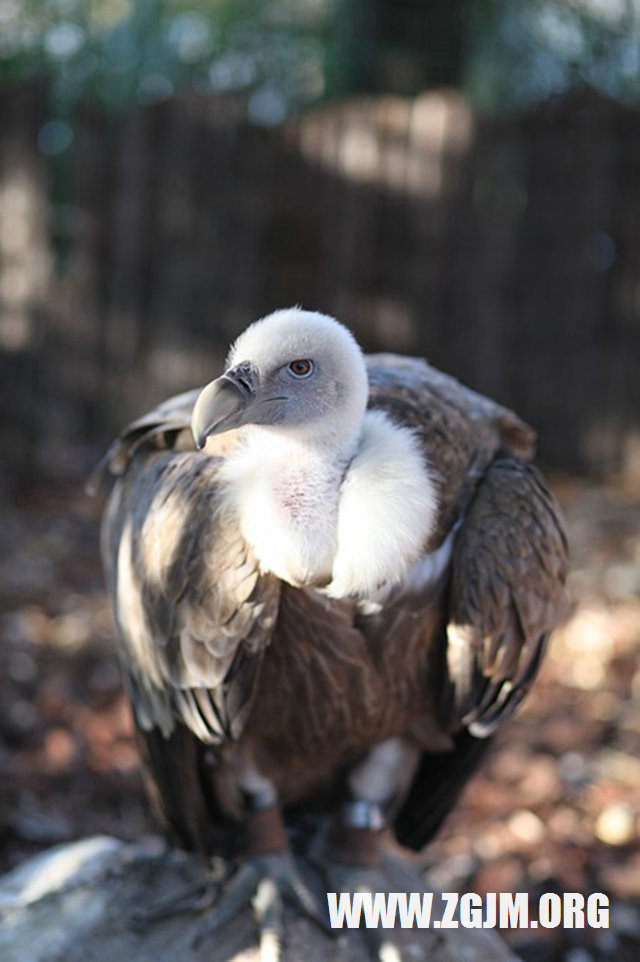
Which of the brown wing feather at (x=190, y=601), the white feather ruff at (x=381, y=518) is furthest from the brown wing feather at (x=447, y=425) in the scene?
the brown wing feather at (x=190, y=601)

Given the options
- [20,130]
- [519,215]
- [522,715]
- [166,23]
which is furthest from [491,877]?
[166,23]

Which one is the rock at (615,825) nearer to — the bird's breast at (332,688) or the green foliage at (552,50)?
the bird's breast at (332,688)

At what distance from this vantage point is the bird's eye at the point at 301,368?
7.46 feet

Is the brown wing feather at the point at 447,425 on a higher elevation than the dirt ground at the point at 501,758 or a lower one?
higher

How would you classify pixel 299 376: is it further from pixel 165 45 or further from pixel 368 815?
pixel 165 45

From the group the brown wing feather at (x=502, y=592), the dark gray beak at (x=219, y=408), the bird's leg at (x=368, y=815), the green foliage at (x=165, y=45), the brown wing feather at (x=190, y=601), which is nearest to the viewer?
the dark gray beak at (x=219, y=408)

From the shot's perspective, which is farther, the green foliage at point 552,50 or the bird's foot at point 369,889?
the green foliage at point 552,50

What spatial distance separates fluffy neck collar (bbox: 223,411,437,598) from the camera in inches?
88.6

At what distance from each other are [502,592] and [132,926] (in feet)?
3.93

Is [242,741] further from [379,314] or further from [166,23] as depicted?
[166,23]

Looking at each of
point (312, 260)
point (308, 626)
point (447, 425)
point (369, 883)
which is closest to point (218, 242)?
point (312, 260)

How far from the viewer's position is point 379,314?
23.3 ft

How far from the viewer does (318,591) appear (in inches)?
93.5

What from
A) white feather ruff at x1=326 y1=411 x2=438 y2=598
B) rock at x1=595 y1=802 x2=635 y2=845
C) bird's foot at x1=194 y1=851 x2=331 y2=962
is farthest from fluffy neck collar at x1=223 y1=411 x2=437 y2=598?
rock at x1=595 y1=802 x2=635 y2=845
